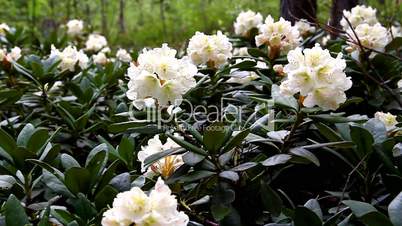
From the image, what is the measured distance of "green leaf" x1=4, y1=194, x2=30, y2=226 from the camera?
1.11 meters

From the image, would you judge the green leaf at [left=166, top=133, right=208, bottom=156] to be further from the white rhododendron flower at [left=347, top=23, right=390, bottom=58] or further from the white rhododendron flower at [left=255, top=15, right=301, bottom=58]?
the white rhododendron flower at [left=347, top=23, right=390, bottom=58]

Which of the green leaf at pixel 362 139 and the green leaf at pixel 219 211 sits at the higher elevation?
the green leaf at pixel 362 139

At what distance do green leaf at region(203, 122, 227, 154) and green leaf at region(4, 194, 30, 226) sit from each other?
423 mm

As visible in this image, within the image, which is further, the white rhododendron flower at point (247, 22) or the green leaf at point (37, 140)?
the white rhododendron flower at point (247, 22)

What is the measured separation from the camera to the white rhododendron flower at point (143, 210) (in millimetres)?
962

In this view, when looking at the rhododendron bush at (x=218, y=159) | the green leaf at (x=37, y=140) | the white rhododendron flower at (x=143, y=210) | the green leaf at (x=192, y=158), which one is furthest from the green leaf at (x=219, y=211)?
the green leaf at (x=37, y=140)

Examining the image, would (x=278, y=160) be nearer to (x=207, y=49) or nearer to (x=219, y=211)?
(x=219, y=211)

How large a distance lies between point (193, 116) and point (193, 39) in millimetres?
289

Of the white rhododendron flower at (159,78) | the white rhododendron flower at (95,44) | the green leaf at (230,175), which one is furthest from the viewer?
the white rhododendron flower at (95,44)

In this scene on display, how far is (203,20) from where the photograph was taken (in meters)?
6.97

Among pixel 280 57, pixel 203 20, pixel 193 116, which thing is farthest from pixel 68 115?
pixel 203 20

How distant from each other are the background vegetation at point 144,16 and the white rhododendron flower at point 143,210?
Result: 4269 mm

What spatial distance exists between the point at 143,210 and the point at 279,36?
1230 mm

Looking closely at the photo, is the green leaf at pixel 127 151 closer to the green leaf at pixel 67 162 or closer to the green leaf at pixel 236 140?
the green leaf at pixel 67 162
